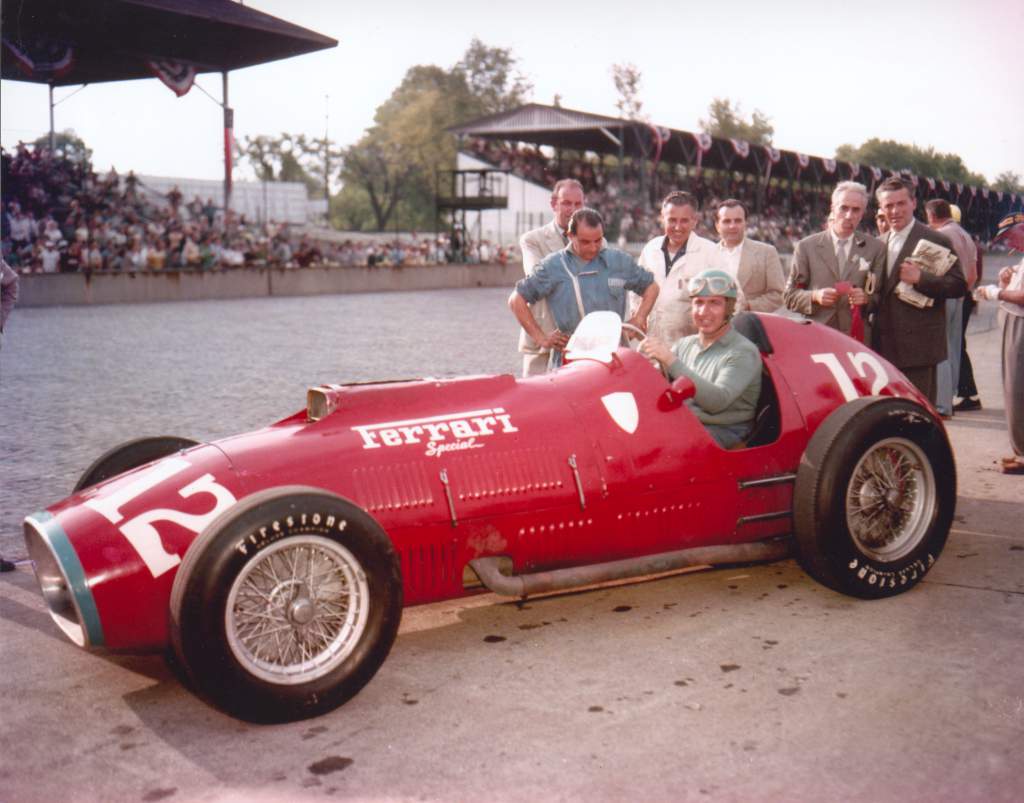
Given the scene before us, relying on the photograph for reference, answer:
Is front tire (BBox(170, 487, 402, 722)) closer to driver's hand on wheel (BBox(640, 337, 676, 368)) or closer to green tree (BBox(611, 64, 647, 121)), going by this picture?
driver's hand on wheel (BBox(640, 337, 676, 368))

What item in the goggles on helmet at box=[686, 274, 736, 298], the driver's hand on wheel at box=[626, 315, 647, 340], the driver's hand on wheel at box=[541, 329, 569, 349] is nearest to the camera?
the goggles on helmet at box=[686, 274, 736, 298]

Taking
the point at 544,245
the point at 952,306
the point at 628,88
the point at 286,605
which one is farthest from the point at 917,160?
the point at 286,605

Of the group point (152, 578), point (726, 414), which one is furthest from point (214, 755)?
point (726, 414)

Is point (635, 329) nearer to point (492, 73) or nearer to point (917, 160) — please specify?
point (917, 160)

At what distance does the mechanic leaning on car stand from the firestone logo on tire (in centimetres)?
83

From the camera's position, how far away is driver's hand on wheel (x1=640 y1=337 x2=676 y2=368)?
4.40m

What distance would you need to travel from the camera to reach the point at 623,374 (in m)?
4.27

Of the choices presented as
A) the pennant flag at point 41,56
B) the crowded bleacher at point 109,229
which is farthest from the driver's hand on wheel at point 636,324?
the pennant flag at point 41,56

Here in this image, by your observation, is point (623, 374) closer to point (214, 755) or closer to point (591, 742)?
point (591, 742)

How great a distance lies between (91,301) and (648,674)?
69.2 ft

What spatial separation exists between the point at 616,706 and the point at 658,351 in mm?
1552

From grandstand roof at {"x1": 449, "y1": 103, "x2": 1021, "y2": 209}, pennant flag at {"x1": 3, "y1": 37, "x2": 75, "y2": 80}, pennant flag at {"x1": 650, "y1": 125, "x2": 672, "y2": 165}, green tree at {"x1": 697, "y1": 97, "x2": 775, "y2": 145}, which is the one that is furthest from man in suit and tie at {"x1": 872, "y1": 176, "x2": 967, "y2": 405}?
green tree at {"x1": 697, "y1": 97, "x2": 775, "y2": 145}

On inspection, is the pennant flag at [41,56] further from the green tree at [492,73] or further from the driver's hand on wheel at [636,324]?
the green tree at [492,73]

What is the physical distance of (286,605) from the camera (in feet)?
11.0
